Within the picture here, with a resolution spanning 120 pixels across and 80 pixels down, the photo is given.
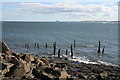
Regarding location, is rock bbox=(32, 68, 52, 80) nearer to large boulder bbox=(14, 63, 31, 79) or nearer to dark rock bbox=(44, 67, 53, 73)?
dark rock bbox=(44, 67, 53, 73)

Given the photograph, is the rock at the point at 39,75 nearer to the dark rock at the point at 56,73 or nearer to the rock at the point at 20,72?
the dark rock at the point at 56,73

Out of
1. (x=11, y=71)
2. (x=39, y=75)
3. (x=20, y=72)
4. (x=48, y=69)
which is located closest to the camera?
(x=20, y=72)

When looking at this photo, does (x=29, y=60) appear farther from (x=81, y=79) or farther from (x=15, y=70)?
(x=81, y=79)

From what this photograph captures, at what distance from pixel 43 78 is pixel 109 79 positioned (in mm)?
8348

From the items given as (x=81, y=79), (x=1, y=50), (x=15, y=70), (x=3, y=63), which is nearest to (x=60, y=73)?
(x=81, y=79)

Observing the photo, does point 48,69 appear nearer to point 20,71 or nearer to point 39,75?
point 39,75

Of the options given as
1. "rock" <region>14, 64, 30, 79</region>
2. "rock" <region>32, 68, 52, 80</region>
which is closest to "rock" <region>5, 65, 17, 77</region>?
"rock" <region>14, 64, 30, 79</region>

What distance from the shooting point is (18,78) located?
21812 mm

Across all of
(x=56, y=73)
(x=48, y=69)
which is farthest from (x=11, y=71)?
(x=56, y=73)

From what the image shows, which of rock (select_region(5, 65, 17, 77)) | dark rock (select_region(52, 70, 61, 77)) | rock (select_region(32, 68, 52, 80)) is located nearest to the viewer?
dark rock (select_region(52, 70, 61, 77))

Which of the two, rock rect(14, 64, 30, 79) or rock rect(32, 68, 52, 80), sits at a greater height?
rock rect(14, 64, 30, 79)

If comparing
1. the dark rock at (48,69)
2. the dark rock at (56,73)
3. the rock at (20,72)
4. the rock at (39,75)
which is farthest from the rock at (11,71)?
the dark rock at (56,73)

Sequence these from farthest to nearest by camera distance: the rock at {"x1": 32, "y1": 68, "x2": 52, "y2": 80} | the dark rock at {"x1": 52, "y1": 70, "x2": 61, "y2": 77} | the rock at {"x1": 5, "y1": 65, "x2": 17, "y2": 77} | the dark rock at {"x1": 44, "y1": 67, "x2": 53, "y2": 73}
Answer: the dark rock at {"x1": 44, "y1": 67, "x2": 53, "y2": 73} → the rock at {"x1": 5, "y1": 65, "x2": 17, "y2": 77} → the rock at {"x1": 32, "y1": 68, "x2": 52, "y2": 80} → the dark rock at {"x1": 52, "y1": 70, "x2": 61, "y2": 77}

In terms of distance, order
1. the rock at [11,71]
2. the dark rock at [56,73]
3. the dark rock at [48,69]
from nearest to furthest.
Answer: the dark rock at [56,73]
the rock at [11,71]
the dark rock at [48,69]
